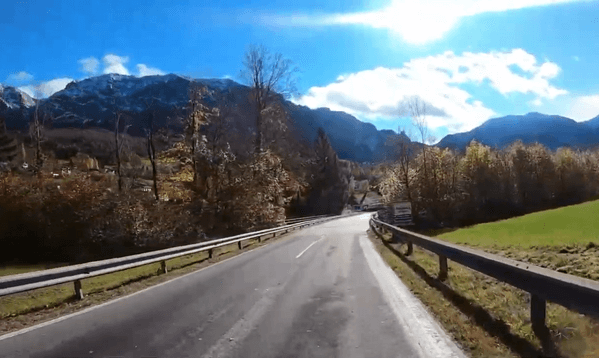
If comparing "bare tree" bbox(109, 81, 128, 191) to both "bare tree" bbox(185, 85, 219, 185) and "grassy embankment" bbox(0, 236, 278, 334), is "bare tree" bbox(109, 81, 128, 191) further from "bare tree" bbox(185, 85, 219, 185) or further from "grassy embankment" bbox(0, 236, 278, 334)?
"grassy embankment" bbox(0, 236, 278, 334)

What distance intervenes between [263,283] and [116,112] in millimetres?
39456

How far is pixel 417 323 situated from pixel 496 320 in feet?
3.66

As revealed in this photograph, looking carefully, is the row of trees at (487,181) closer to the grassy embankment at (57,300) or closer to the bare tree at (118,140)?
the bare tree at (118,140)

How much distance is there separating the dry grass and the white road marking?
15cm

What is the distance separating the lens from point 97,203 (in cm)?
3012

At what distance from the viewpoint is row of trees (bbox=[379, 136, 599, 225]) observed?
→ 54312 millimetres

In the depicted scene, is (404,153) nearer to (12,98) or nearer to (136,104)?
(12,98)

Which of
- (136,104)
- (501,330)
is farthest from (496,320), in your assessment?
(136,104)

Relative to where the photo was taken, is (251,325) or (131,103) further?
(131,103)

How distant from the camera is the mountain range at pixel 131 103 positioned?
149 ft

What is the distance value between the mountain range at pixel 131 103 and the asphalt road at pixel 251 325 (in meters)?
32.5

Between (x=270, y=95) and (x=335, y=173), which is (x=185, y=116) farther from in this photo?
(x=335, y=173)

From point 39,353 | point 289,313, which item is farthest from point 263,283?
point 39,353

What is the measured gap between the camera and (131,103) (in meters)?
125
